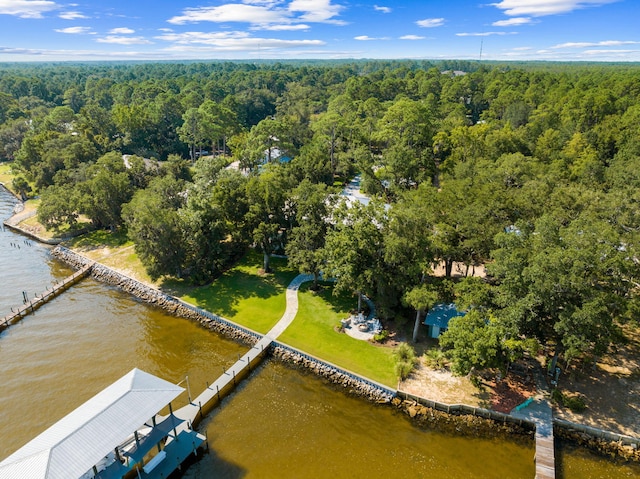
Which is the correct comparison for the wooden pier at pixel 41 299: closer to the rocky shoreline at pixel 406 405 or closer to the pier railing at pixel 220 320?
the rocky shoreline at pixel 406 405

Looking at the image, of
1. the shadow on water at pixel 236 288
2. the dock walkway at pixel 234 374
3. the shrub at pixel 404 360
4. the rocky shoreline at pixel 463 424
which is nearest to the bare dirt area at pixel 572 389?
the shrub at pixel 404 360

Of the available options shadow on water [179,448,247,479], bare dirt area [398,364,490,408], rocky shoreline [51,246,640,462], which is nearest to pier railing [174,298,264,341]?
rocky shoreline [51,246,640,462]

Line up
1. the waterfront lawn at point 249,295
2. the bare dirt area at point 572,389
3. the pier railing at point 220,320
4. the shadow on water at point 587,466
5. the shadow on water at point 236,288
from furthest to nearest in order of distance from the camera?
the shadow on water at point 236,288, the waterfront lawn at point 249,295, the pier railing at point 220,320, the bare dirt area at point 572,389, the shadow on water at point 587,466

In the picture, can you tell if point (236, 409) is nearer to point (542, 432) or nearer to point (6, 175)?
point (542, 432)

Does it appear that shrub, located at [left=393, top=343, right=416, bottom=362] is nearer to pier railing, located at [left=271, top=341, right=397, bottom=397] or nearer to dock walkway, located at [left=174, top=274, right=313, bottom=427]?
pier railing, located at [left=271, top=341, right=397, bottom=397]

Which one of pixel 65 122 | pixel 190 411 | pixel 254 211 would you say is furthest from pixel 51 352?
pixel 65 122
